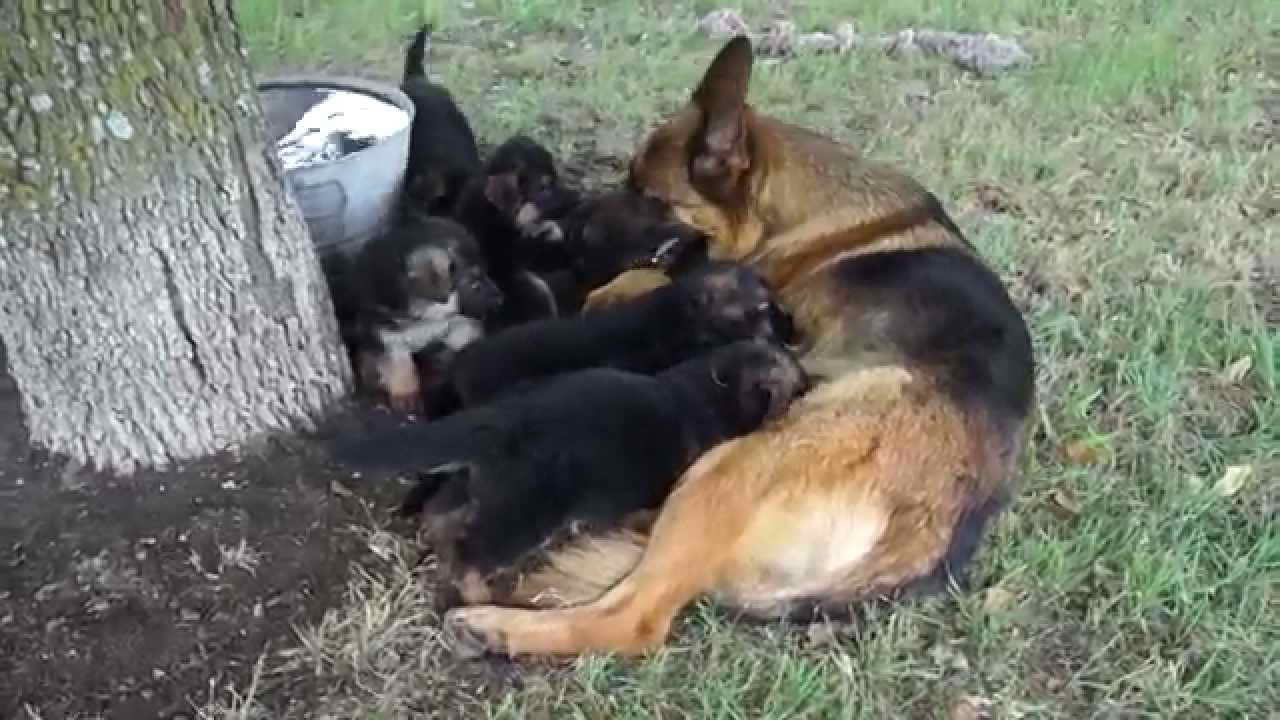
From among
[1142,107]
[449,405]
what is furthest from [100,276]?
[1142,107]

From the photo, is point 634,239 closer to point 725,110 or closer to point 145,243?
point 725,110

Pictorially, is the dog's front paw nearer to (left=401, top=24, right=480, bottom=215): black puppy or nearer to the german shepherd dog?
the german shepherd dog

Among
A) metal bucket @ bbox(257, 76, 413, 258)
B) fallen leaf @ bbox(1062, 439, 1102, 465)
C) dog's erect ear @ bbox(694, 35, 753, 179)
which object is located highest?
dog's erect ear @ bbox(694, 35, 753, 179)

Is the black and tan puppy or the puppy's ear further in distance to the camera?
the puppy's ear

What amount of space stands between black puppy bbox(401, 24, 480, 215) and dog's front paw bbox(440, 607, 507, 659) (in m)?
1.81

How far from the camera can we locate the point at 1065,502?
3.84 meters

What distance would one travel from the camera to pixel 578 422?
3254 mm

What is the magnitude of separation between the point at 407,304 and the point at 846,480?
1.29 meters

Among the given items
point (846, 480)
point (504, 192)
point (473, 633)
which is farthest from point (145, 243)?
point (846, 480)

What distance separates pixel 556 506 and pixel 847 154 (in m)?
1.70

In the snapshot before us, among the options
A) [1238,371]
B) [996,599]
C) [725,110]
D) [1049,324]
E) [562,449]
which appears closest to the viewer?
[562,449]

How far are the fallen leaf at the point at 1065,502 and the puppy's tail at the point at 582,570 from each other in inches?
45.5

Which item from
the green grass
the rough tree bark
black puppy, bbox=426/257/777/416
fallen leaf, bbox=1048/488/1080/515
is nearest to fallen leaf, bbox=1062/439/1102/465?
the green grass

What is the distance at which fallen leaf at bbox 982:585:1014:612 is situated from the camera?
3450 mm
